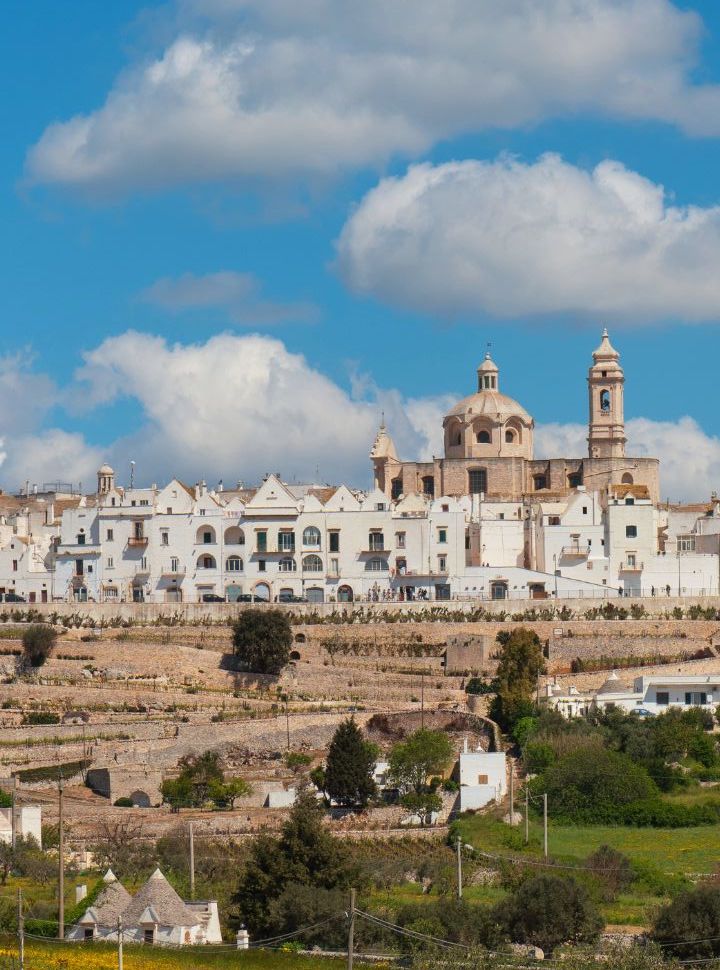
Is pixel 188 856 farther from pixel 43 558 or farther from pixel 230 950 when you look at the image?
pixel 43 558

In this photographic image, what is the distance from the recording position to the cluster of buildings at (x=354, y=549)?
77500 millimetres

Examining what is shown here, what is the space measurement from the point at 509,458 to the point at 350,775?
30164 millimetres

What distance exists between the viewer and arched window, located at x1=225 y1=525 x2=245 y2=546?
78.6 meters

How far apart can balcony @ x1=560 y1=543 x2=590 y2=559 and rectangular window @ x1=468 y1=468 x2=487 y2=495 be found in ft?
25.4

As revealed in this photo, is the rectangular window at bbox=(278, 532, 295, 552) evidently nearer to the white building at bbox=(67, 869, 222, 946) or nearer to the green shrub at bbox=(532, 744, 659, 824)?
the green shrub at bbox=(532, 744, 659, 824)

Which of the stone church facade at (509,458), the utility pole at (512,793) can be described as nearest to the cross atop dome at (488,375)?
the stone church facade at (509,458)

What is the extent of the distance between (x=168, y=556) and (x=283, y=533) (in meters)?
4.10

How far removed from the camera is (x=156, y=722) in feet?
205

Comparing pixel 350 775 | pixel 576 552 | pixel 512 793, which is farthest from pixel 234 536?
pixel 512 793

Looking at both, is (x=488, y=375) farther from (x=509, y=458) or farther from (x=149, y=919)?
(x=149, y=919)

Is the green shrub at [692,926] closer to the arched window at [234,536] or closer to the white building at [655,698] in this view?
the white building at [655,698]

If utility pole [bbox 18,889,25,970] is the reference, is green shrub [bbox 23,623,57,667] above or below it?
above

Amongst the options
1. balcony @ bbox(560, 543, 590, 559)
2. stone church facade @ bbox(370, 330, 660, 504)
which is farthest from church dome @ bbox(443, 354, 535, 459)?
balcony @ bbox(560, 543, 590, 559)

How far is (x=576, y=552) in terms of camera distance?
3076 inches
